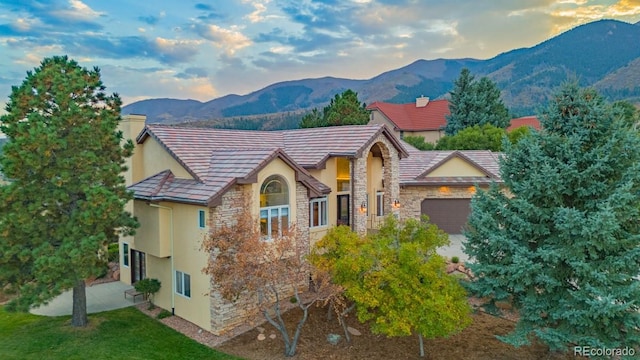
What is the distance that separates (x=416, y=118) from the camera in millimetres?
60406

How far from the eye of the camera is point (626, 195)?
1035cm

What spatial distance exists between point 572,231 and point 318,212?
35.3 ft

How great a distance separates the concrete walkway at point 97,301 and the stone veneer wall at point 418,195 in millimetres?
17629

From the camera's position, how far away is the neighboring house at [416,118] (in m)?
57.8

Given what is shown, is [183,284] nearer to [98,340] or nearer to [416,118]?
[98,340]

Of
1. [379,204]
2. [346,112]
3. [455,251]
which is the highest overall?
[346,112]

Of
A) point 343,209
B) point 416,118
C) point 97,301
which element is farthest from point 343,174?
point 416,118

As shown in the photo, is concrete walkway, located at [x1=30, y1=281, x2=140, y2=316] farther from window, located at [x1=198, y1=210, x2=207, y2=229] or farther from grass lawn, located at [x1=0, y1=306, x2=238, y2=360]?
window, located at [x1=198, y1=210, x2=207, y2=229]

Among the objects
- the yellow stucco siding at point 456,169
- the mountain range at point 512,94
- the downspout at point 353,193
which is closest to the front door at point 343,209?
the downspout at point 353,193

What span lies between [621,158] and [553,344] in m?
5.65

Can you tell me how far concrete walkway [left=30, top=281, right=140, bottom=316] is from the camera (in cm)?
1710

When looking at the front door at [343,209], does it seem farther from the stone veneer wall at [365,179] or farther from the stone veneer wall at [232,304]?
the stone veneer wall at [232,304]

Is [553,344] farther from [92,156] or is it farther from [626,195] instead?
[92,156]

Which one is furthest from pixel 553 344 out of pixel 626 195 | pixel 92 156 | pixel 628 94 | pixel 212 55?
pixel 628 94
